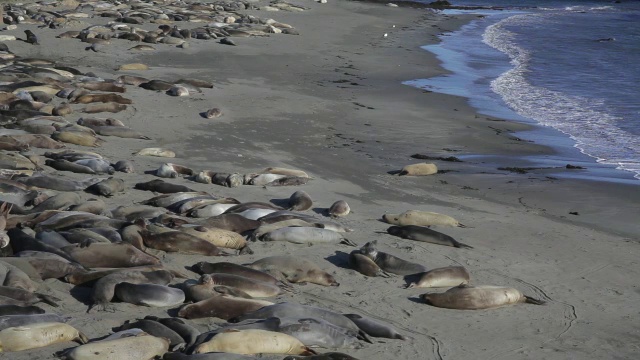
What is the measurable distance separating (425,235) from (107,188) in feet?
8.45

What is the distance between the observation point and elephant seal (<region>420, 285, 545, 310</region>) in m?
5.45

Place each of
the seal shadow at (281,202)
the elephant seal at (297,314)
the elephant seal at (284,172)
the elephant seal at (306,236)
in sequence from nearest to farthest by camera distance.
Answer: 1. the elephant seal at (297,314)
2. the elephant seal at (306,236)
3. the seal shadow at (281,202)
4. the elephant seal at (284,172)

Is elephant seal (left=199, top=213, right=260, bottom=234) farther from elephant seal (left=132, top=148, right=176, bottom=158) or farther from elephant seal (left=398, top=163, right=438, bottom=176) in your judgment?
elephant seal (left=398, top=163, right=438, bottom=176)

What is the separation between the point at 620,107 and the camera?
14531 mm

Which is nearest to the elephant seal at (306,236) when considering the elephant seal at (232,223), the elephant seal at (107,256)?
the elephant seal at (232,223)

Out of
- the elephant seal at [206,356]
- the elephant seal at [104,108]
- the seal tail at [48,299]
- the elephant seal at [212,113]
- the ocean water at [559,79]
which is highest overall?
the elephant seal at [206,356]

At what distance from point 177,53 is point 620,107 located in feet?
26.7

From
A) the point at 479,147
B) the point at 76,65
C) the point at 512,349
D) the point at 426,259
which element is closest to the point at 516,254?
the point at 426,259

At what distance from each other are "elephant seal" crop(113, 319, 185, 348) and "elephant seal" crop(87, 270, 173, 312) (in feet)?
1.54

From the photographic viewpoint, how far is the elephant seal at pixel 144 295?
4.85m

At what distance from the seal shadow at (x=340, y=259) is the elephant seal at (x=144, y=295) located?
59.7 inches

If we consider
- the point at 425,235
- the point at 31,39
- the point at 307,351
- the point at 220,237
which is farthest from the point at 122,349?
the point at 31,39

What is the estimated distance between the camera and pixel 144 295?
15.9 feet

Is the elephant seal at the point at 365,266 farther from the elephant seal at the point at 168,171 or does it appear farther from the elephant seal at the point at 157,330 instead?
the elephant seal at the point at 168,171
